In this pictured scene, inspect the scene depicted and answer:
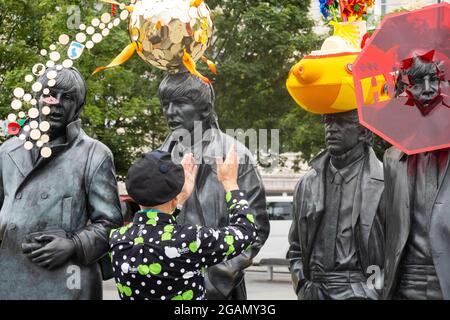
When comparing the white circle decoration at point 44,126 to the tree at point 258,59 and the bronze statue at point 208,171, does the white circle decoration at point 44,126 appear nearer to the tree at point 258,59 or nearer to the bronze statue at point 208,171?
the bronze statue at point 208,171

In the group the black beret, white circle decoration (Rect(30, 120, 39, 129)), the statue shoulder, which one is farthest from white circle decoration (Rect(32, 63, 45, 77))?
the statue shoulder

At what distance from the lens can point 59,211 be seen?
537cm

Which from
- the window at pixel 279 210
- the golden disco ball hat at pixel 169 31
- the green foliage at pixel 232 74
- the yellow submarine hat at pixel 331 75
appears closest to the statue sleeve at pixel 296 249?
the yellow submarine hat at pixel 331 75

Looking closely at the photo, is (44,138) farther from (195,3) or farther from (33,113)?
(195,3)

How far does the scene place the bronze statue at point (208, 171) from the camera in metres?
5.66

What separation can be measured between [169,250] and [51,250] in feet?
4.07

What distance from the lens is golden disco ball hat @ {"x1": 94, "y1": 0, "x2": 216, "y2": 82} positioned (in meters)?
5.62

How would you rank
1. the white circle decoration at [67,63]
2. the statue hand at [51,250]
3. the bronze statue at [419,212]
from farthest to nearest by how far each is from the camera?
the white circle decoration at [67,63] < the statue hand at [51,250] < the bronze statue at [419,212]

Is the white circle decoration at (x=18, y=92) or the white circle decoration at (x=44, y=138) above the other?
the white circle decoration at (x=18, y=92)

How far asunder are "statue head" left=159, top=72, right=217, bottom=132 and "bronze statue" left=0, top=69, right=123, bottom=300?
0.60m

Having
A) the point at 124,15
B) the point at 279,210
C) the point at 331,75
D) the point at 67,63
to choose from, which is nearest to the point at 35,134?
the point at 67,63

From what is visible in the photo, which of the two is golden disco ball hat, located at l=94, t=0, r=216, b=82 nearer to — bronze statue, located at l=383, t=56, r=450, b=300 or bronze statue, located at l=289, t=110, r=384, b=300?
bronze statue, located at l=289, t=110, r=384, b=300

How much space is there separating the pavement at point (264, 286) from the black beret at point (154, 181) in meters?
8.91

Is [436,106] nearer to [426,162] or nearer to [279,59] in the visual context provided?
[426,162]
